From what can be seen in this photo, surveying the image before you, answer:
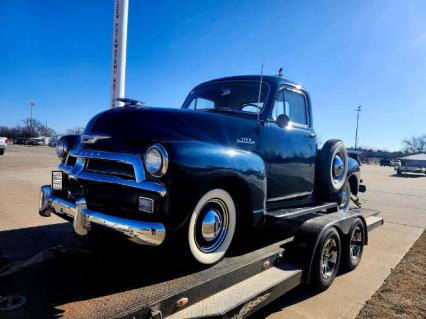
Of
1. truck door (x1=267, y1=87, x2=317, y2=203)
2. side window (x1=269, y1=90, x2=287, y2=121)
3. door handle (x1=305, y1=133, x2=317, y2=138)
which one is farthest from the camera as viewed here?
door handle (x1=305, y1=133, x2=317, y2=138)

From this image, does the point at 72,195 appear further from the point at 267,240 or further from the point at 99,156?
the point at 267,240

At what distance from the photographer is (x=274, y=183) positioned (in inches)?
155

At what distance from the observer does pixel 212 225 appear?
290 centimetres

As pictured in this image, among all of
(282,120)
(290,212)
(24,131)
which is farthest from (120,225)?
(24,131)

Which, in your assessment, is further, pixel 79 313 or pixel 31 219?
pixel 31 219

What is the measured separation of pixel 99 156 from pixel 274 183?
1929 mm

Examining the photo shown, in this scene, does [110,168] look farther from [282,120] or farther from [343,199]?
[343,199]

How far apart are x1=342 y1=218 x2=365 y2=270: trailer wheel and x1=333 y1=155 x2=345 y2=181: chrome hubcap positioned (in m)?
0.71

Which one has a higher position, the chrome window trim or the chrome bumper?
the chrome window trim

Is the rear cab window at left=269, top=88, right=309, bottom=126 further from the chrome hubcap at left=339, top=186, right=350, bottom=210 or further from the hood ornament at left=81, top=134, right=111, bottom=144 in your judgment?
the hood ornament at left=81, top=134, right=111, bottom=144

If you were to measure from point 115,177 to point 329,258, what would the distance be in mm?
2547

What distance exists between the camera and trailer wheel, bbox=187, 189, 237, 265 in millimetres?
2764

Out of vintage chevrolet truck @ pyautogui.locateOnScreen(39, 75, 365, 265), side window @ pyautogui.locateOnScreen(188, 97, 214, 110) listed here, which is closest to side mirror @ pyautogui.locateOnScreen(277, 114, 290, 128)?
vintage chevrolet truck @ pyautogui.locateOnScreen(39, 75, 365, 265)

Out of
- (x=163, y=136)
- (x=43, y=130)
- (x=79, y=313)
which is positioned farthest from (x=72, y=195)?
(x=43, y=130)
